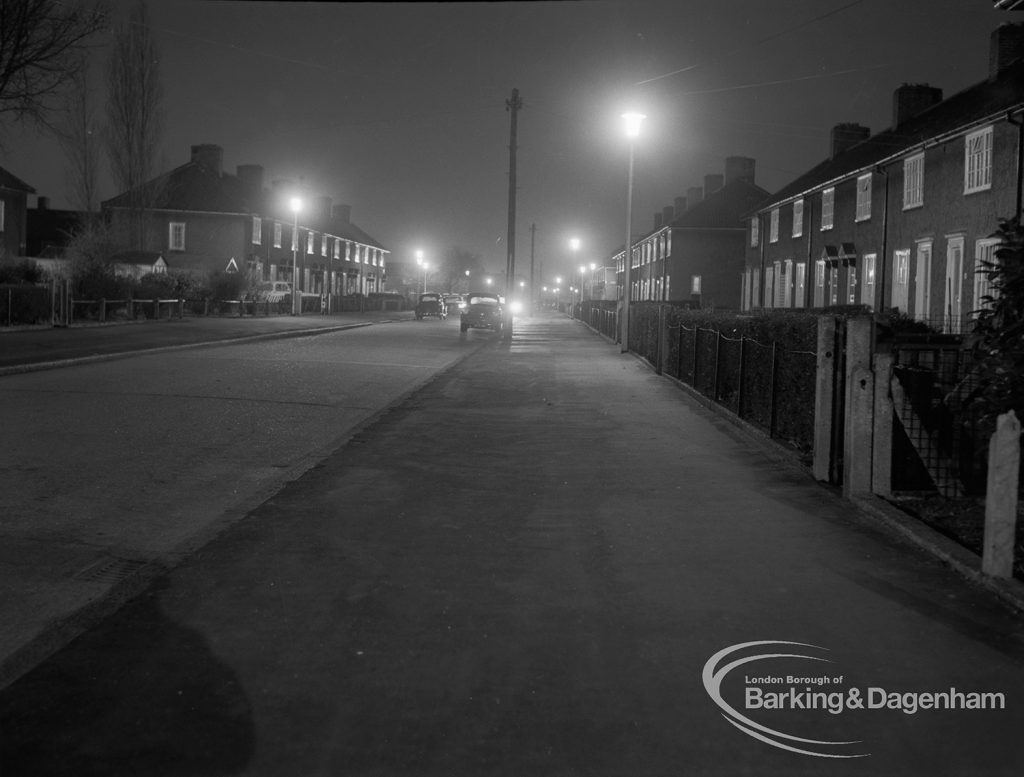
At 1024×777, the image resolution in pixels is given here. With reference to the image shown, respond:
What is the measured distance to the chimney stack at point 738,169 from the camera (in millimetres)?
71250

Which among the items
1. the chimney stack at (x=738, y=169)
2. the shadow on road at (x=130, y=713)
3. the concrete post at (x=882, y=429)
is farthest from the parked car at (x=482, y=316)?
the shadow on road at (x=130, y=713)

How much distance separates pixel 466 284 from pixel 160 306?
5213 inches

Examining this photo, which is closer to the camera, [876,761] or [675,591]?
[876,761]

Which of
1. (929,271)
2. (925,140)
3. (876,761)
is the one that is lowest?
(876,761)

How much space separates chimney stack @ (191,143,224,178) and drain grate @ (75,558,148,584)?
6830 centimetres

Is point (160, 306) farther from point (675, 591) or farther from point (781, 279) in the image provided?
point (675, 591)

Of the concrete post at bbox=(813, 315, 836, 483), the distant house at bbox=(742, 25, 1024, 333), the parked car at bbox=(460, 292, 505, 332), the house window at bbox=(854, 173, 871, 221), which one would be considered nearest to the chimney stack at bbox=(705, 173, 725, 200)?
the distant house at bbox=(742, 25, 1024, 333)

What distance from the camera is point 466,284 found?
580 ft

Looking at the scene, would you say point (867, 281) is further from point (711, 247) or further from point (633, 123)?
point (711, 247)

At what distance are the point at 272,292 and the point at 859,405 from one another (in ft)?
186

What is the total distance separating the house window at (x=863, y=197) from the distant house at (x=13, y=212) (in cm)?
4271

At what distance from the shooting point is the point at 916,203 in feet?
102

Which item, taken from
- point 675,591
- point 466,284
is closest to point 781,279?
point 675,591

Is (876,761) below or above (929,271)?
below
